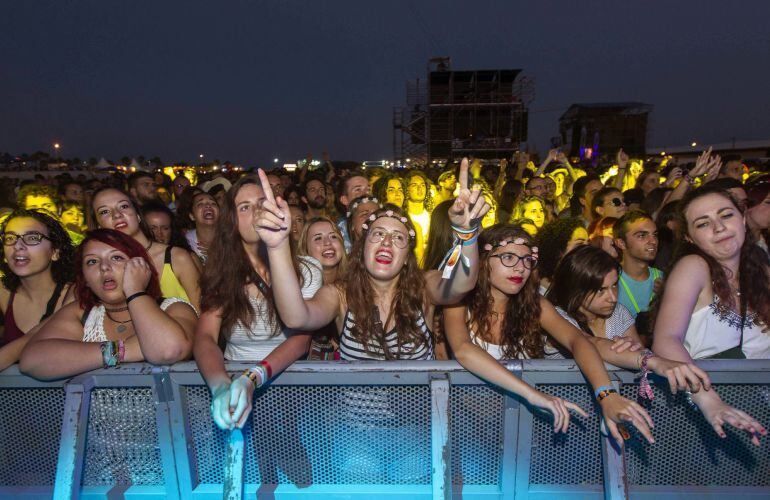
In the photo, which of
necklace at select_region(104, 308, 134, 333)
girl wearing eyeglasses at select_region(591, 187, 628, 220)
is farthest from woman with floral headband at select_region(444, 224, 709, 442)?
girl wearing eyeglasses at select_region(591, 187, 628, 220)

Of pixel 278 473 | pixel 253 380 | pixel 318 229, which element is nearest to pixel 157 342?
A: pixel 253 380

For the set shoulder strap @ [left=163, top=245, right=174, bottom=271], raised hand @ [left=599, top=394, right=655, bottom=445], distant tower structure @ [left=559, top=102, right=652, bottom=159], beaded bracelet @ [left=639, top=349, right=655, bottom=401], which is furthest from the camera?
distant tower structure @ [left=559, top=102, right=652, bottom=159]

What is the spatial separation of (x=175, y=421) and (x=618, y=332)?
2747 millimetres

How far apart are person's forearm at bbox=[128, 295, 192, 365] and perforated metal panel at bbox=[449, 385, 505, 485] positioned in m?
1.31

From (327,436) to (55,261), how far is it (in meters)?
2.40

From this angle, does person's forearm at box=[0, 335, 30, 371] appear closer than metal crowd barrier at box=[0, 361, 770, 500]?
No

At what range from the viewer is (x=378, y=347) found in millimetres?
2443

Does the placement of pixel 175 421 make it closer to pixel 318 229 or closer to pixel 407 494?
pixel 407 494

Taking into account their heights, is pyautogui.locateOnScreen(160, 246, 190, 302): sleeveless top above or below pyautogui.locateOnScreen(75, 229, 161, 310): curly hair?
below

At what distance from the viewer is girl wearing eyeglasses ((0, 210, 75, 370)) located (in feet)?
9.64

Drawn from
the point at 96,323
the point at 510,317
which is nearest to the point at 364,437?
the point at 510,317

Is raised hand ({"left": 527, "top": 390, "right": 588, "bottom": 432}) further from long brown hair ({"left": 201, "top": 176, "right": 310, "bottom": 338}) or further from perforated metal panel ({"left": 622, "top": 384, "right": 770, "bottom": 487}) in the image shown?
long brown hair ({"left": 201, "top": 176, "right": 310, "bottom": 338})

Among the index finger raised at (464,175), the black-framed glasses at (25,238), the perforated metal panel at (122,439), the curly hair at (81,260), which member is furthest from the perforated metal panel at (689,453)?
the black-framed glasses at (25,238)

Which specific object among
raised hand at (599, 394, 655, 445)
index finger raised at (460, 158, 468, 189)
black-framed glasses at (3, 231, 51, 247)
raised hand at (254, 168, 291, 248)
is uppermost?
index finger raised at (460, 158, 468, 189)
